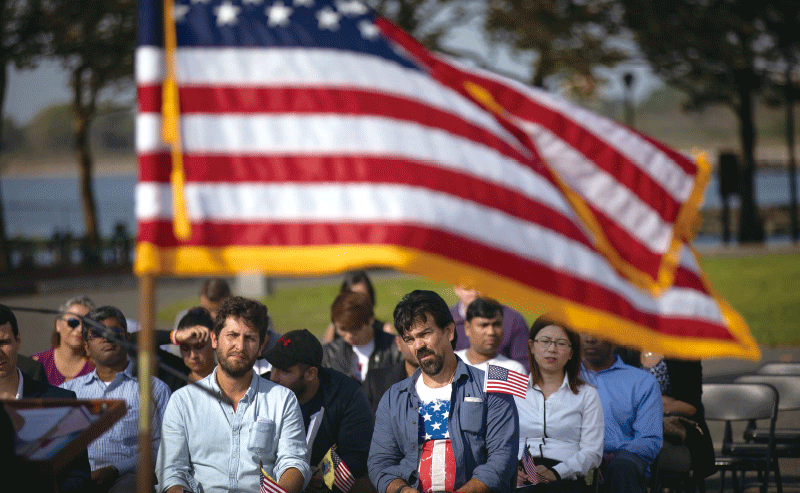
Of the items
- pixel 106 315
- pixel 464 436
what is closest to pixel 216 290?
pixel 106 315

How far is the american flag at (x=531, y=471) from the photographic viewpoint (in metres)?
5.29

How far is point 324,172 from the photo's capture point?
3375 millimetres

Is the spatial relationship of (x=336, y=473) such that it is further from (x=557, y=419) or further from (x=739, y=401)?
(x=739, y=401)

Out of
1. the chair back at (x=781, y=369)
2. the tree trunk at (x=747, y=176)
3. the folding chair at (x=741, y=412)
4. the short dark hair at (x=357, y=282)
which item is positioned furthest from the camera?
the tree trunk at (x=747, y=176)

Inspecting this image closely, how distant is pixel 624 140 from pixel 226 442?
8.38ft

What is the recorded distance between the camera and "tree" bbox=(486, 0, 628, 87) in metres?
28.6

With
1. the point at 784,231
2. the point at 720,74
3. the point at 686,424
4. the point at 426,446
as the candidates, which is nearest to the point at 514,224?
the point at 426,446

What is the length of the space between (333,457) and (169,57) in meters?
2.87

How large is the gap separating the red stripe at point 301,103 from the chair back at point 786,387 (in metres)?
5.01

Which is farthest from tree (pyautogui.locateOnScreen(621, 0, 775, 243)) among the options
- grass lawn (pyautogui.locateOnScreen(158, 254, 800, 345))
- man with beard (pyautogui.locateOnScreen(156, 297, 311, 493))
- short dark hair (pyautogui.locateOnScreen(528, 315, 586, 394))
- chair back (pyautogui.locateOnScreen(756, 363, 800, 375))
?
man with beard (pyautogui.locateOnScreen(156, 297, 311, 493))

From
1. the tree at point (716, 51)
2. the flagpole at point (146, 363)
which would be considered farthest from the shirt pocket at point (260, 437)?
the tree at point (716, 51)

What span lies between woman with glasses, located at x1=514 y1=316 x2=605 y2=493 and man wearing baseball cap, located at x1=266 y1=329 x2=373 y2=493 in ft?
3.20

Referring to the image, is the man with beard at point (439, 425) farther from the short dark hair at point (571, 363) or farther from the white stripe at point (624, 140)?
the white stripe at point (624, 140)

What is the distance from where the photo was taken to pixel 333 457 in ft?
17.7
